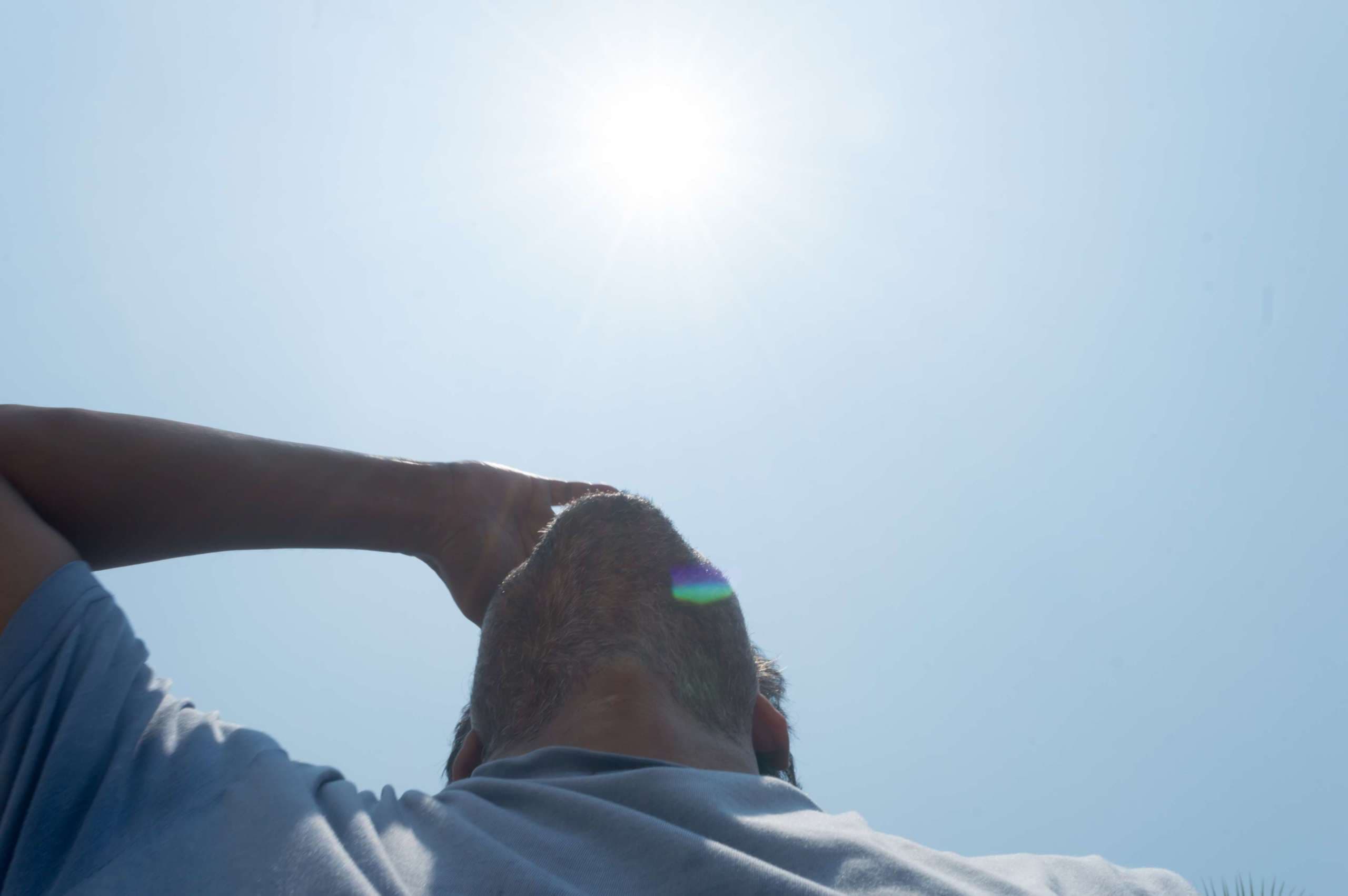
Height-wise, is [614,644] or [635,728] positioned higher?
[614,644]

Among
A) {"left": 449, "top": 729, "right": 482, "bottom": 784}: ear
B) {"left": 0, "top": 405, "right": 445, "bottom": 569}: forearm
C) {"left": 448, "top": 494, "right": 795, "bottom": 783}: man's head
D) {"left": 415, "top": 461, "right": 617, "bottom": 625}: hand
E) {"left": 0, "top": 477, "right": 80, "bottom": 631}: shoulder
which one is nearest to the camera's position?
{"left": 0, "top": 477, "right": 80, "bottom": 631}: shoulder

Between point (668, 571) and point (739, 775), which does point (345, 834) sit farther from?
point (668, 571)

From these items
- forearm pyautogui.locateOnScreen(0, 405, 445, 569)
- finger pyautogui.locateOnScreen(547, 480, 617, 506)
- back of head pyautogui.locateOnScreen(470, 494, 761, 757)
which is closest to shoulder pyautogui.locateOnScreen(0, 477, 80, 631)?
forearm pyautogui.locateOnScreen(0, 405, 445, 569)

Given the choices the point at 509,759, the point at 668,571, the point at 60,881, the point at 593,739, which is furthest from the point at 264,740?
the point at 668,571

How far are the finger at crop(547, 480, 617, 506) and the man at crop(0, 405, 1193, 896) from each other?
0.79 feet

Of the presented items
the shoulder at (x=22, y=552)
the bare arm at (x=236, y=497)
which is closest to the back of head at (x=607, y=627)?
the bare arm at (x=236, y=497)

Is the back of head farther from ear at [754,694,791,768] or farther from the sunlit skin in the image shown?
ear at [754,694,791,768]

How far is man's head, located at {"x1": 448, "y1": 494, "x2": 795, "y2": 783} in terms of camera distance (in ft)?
5.93

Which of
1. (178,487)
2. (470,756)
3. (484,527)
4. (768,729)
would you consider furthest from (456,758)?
(178,487)

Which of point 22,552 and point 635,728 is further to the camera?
point 635,728

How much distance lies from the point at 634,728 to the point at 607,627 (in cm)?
26

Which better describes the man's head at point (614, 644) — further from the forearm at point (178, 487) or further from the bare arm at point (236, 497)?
the forearm at point (178, 487)

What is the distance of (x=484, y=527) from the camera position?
239cm

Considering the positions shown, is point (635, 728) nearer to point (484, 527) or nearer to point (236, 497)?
point (484, 527)
